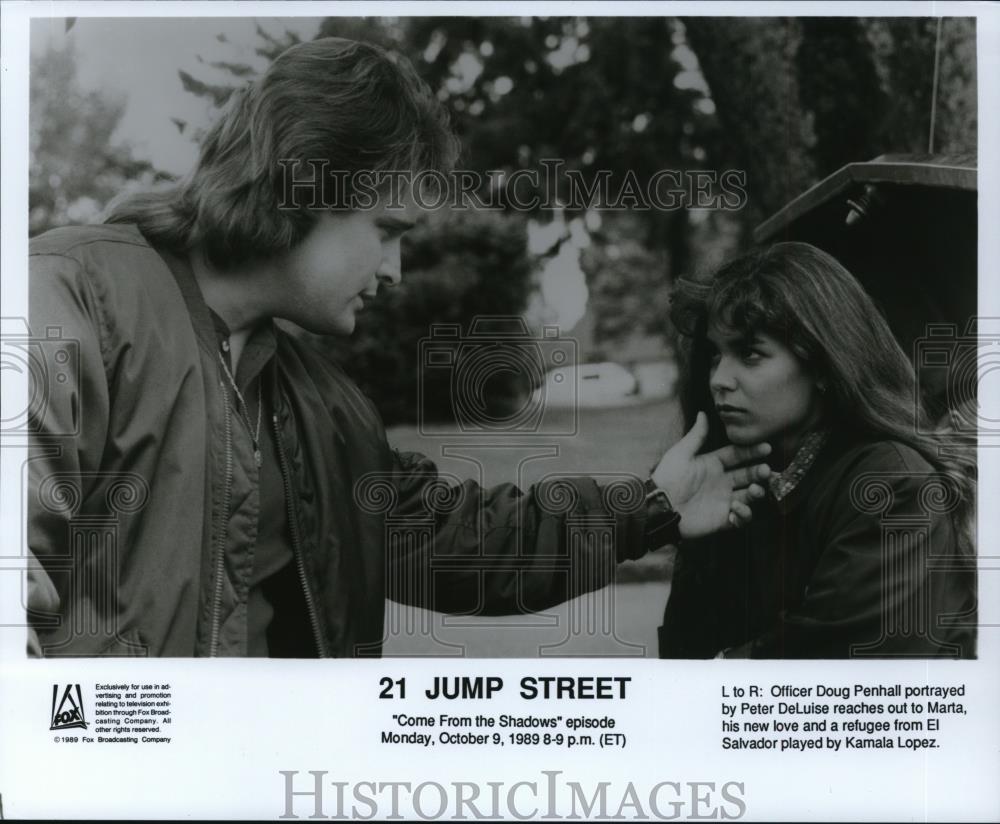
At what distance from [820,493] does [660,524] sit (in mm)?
513

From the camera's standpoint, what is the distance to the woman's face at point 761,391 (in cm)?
396

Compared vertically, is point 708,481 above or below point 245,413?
below

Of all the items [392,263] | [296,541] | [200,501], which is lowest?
[296,541]

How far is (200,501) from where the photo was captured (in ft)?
12.6

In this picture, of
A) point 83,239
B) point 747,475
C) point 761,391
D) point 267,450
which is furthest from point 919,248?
point 83,239

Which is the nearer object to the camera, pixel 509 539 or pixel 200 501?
pixel 200 501

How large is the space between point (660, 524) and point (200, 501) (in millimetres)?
1436

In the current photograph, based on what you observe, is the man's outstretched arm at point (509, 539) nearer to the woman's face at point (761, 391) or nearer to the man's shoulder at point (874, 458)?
the woman's face at point (761, 391)

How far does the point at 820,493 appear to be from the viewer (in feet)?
13.0

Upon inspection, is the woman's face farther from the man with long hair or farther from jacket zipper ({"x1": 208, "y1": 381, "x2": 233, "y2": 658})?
jacket zipper ({"x1": 208, "y1": 381, "x2": 233, "y2": 658})

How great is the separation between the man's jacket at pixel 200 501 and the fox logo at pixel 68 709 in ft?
0.40

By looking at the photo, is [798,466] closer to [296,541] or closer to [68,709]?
[296,541]

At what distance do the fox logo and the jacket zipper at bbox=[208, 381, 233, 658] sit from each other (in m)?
0.46

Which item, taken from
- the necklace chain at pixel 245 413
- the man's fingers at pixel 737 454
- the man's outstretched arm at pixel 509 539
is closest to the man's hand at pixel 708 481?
the man's fingers at pixel 737 454
